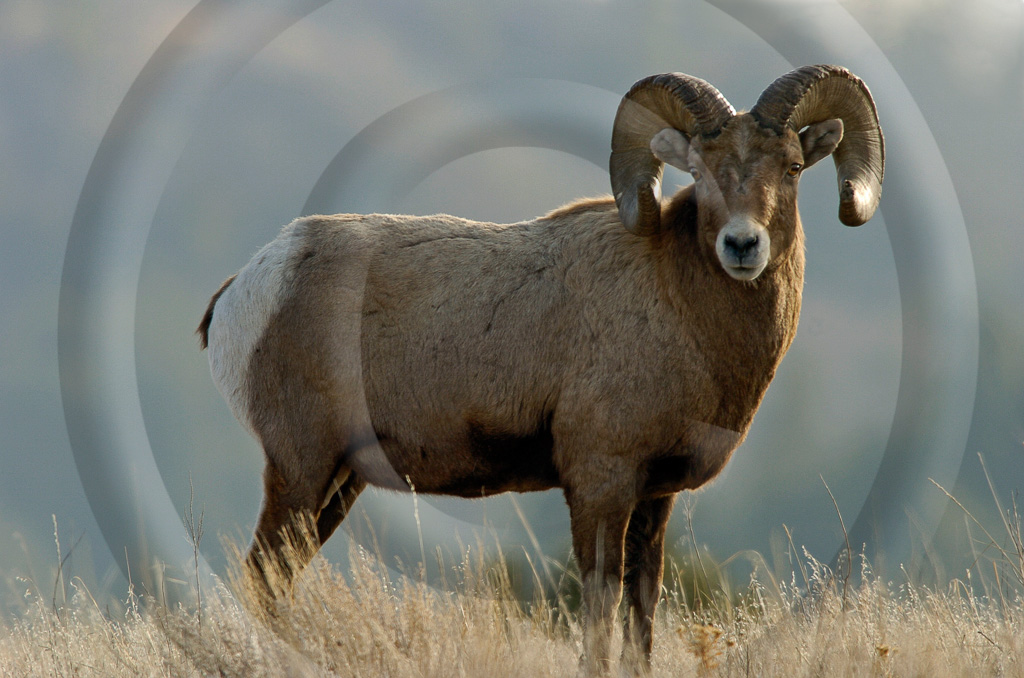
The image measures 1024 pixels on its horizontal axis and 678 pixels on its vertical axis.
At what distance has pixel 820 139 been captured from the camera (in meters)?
5.97

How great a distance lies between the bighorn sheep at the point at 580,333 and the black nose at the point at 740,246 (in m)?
0.01

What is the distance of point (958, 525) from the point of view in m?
5.86

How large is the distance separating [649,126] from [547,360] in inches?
69.8

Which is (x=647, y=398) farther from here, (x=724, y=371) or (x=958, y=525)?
(x=958, y=525)

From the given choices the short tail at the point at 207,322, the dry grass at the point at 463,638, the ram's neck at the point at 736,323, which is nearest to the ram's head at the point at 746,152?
the ram's neck at the point at 736,323

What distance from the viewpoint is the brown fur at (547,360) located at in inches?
222

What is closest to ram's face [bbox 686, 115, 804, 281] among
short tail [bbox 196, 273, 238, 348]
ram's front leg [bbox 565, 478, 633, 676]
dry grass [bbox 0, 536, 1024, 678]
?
ram's front leg [bbox 565, 478, 633, 676]

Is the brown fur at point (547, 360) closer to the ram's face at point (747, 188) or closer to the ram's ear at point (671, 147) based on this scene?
the ram's face at point (747, 188)

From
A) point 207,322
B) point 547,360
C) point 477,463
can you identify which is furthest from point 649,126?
point 207,322

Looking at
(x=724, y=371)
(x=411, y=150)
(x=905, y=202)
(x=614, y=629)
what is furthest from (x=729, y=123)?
(x=411, y=150)

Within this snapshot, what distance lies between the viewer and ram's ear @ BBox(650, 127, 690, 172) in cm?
596

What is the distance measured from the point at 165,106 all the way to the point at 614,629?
7.37 meters

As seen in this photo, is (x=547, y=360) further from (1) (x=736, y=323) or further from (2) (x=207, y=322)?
(2) (x=207, y=322)

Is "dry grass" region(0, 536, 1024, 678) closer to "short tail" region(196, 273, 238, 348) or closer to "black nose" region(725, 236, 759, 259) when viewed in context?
"black nose" region(725, 236, 759, 259)
